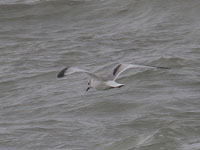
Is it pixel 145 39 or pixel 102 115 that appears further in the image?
pixel 145 39

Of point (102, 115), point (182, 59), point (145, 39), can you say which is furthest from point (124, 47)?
point (102, 115)

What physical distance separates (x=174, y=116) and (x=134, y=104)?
3.27 feet

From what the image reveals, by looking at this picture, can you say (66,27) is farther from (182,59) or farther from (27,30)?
(182,59)

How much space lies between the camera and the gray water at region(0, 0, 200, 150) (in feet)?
33.4

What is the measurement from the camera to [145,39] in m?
15.3

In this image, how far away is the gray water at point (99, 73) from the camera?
1019 cm

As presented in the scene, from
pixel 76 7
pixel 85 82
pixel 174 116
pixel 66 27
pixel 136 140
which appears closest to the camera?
pixel 136 140

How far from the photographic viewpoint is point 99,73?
13344 mm

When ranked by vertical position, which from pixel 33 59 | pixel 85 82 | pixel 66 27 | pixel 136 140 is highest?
pixel 66 27

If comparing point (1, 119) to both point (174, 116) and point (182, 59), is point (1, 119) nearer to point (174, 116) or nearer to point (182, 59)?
point (174, 116)

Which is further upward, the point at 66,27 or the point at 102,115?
the point at 66,27

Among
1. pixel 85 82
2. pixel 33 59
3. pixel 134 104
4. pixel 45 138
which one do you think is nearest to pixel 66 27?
pixel 33 59

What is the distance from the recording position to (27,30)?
1731cm

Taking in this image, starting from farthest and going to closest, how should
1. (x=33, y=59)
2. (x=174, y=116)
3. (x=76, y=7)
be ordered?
(x=76, y=7) → (x=33, y=59) → (x=174, y=116)
